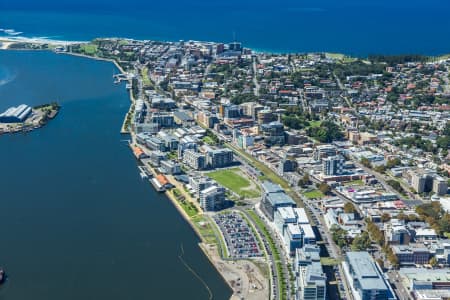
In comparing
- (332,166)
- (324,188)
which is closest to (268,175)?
(332,166)

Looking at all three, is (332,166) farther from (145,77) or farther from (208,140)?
(145,77)

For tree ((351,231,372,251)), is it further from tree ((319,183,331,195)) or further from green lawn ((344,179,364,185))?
green lawn ((344,179,364,185))

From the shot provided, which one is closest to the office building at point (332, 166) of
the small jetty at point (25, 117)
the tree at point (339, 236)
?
the tree at point (339, 236)

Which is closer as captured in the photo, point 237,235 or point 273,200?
point 237,235

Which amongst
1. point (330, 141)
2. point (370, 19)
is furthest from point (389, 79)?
point (370, 19)

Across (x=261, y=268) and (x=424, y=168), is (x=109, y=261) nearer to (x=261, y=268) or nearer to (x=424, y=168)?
(x=261, y=268)

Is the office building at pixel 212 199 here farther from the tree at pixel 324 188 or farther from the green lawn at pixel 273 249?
the tree at pixel 324 188
